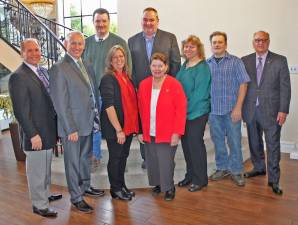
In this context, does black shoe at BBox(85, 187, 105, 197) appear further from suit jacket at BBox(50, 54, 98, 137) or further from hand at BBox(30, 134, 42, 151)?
hand at BBox(30, 134, 42, 151)

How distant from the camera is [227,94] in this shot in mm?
3482

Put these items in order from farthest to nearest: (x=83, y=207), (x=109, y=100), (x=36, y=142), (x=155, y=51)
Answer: (x=155, y=51) → (x=83, y=207) → (x=109, y=100) → (x=36, y=142)

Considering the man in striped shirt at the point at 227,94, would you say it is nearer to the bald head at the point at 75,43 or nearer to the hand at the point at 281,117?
the hand at the point at 281,117

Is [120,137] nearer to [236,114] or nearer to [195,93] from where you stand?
[195,93]

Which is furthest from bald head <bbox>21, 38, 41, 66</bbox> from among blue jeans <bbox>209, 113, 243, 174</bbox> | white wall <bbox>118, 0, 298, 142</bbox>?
white wall <bbox>118, 0, 298, 142</bbox>

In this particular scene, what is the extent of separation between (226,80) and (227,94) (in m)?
0.14

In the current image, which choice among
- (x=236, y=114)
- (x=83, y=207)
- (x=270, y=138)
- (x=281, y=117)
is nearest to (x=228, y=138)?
(x=236, y=114)

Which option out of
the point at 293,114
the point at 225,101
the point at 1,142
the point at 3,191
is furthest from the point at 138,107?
the point at 1,142

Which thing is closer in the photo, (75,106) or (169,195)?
(75,106)

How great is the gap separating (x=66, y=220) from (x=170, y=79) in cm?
154

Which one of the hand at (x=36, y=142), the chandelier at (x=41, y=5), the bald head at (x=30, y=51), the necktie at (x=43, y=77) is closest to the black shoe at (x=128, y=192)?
the hand at (x=36, y=142)

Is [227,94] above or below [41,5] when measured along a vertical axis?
below

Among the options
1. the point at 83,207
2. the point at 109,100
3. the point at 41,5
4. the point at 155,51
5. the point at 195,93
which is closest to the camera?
the point at 109,100

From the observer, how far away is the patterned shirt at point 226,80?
3441mm
